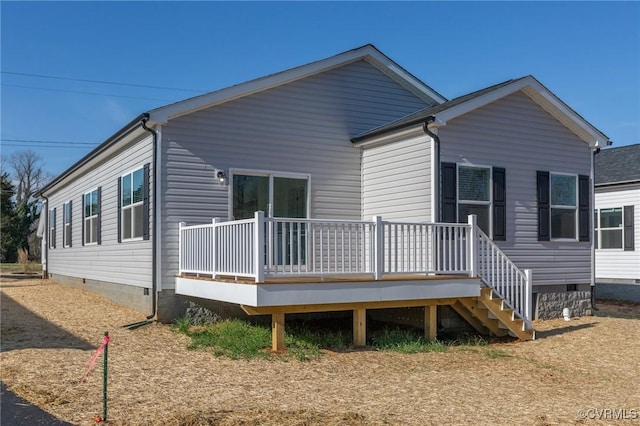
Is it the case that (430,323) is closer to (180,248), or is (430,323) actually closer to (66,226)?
(180,248)

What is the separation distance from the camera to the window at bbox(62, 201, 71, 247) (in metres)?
20.5

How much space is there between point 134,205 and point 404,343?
21.5 feet

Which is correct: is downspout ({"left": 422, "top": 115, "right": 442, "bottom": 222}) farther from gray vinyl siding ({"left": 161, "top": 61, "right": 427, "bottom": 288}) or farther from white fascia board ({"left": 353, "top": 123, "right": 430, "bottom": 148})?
gray vinyl siding ({"left": 161, "top": 61, "right": 427, "bottom": 288})

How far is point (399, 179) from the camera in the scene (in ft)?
41.7

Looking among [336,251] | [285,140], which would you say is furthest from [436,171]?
[336,251]

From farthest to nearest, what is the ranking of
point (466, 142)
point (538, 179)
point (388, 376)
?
1. point (538, 179)
2. point (466, 142)
3. point (388, 376)

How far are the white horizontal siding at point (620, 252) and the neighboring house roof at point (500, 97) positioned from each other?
6.74 metres

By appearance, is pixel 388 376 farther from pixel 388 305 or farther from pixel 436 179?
pixel 436 179

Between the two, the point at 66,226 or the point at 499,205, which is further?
the point at 66,226

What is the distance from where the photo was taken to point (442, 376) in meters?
8.24

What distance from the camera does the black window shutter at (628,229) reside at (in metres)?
19.9

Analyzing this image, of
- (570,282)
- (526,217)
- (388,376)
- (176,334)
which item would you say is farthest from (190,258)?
(570,282)

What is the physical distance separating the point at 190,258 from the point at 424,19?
7.36m

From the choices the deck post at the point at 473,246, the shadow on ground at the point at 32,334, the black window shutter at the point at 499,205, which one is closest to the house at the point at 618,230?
the black window shutter at the point at 499,205
